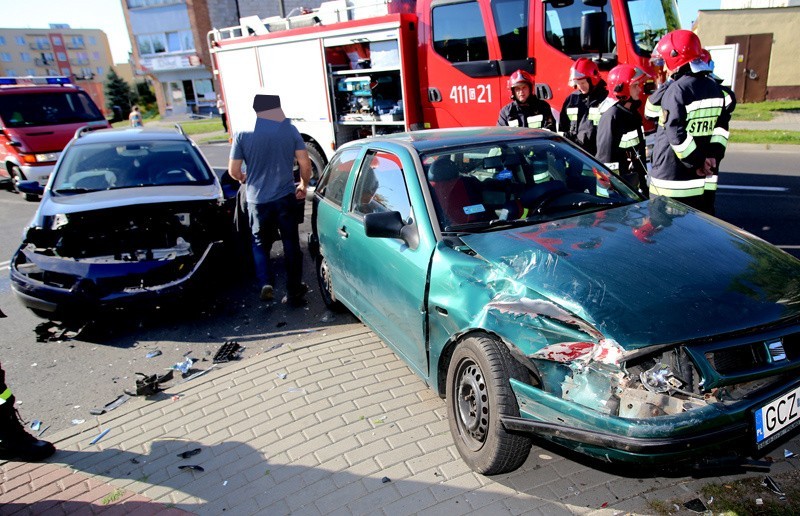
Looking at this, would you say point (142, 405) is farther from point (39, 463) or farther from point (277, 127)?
point (277, 127)

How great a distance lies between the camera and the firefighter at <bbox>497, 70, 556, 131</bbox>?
20.8ft

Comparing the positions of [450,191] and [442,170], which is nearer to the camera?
[450,191]

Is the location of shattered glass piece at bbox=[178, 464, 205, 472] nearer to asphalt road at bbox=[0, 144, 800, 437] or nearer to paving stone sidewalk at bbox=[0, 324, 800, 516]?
paving stone sidewalk at bbox=[0, 324, 800, 516]

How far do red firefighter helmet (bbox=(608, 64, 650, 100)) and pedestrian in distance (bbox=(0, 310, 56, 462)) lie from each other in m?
5.37

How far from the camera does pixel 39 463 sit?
11.6ft

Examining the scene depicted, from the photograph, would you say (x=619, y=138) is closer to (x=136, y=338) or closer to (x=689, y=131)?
(x=689, y=131)

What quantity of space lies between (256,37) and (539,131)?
7453 millimetres

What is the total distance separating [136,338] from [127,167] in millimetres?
2133

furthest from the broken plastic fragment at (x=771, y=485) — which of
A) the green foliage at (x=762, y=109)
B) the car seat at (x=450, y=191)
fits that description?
the green foliage at (x=762, y=109)

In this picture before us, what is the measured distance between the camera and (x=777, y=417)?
2.39 meters

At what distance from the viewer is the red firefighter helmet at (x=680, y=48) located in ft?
14.3

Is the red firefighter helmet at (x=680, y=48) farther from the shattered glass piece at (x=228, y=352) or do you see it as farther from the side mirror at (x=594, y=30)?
the shattered glass piece at (x=228, y=352)

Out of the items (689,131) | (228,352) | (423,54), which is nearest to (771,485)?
(689,131)

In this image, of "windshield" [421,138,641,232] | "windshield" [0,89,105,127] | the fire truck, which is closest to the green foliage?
the fire truck
